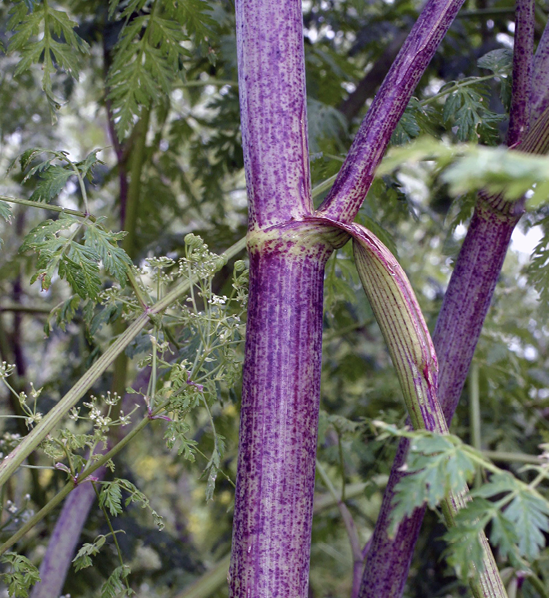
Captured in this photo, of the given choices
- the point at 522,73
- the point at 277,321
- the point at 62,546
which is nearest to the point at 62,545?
the point at 62,546

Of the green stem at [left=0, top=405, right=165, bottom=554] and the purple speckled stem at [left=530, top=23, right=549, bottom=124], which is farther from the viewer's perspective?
the purple speckled stem at [left=530, top=23, right=549, bottom=124]

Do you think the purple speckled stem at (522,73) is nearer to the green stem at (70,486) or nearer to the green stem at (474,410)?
the green stem at (70,486)

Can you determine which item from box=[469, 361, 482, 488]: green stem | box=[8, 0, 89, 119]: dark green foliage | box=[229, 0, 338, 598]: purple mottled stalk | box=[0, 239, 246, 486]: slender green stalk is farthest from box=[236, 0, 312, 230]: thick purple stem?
box=[469, 361, 482, 488]: green stem

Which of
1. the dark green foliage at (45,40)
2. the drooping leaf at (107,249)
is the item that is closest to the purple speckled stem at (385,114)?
the drooping leaf at (107,249)

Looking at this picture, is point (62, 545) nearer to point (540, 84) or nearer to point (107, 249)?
point (107, 249)

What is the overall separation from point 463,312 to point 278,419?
0.45 meters

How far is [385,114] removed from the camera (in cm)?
81

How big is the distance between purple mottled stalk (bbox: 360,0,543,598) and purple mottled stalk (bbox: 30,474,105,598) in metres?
0.81

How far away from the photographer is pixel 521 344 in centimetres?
265

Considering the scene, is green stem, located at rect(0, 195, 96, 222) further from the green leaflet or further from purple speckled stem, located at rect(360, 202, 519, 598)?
purple speckled stem, located at rect(360, 202, 519, 598)

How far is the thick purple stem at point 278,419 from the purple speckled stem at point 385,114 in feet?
→ 0.24

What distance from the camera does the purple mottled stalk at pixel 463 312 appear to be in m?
0.97

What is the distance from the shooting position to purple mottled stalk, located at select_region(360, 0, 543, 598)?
0.97 metres

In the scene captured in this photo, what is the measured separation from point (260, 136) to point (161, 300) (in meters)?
0.31
